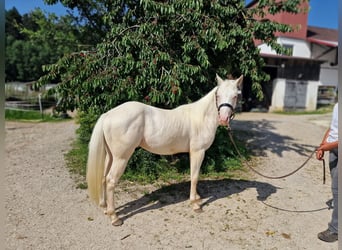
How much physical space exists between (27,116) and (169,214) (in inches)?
468

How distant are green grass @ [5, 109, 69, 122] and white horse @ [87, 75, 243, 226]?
33.3 ft

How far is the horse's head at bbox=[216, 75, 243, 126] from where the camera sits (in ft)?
10.7

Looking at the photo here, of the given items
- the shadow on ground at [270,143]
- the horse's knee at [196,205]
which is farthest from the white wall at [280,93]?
the horse's knee at [196,205]

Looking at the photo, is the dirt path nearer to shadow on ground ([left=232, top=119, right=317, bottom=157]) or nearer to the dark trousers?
the dark trousers

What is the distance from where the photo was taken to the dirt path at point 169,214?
2994 mm

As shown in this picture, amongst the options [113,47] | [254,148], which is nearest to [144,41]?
[113,47]

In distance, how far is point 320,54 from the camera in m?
20.9

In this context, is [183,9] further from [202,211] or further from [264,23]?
[202,211]

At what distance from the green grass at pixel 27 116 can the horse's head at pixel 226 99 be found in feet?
35.8

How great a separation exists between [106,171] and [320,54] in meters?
22.4

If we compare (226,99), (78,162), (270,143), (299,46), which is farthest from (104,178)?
(299,46)

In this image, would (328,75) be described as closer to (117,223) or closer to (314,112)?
(314,112)

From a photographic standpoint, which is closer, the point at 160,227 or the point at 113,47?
the point at 160,227

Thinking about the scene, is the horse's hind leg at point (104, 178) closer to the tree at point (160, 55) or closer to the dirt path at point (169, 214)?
the dirt path at point (169, 214)
